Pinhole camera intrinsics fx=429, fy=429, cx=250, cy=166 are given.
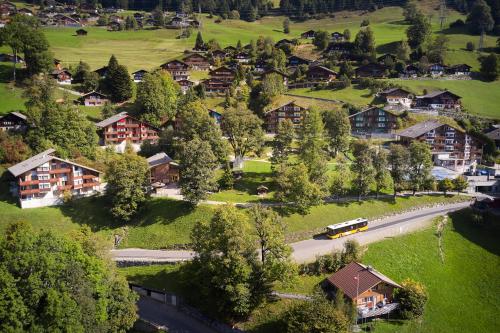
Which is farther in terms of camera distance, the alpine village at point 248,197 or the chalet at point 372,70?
the chalet at point 372,70

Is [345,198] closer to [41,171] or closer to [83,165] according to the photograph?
[83,165]

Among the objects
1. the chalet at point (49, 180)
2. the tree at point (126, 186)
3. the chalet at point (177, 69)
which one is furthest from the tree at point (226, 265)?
the chalet at point (177, 69)

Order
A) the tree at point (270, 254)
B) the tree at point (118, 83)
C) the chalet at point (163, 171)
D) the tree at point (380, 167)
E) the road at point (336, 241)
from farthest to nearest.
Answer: the tree at point (118, 83) < the chalet at point (163, 171) < the tree at point (380, 167) < the road at point (336, 241) < the tree at point (270, 254)

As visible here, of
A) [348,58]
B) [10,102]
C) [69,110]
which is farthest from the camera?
[348,58]

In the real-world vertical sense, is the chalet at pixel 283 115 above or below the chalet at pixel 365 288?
above

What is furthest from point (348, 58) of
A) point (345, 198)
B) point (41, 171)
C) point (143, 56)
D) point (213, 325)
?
point (213, 325)

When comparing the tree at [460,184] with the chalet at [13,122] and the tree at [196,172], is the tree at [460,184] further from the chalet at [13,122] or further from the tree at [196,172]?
the chalet at [13,122]

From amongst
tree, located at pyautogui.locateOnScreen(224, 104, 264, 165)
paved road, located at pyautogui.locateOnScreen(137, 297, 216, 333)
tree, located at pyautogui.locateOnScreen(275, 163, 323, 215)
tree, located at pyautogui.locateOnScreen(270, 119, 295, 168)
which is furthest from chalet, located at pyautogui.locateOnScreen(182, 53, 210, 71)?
paved road, located at pyautogui.locateOnScreen(137, 297, 216, 333)
